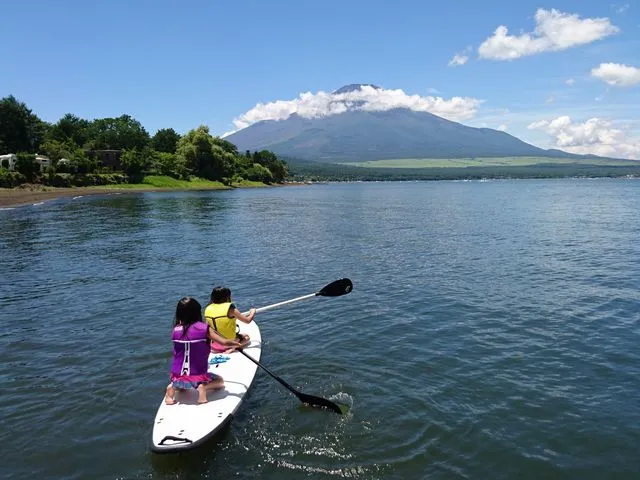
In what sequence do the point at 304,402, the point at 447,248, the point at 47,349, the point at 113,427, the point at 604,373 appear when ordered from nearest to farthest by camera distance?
the point at 113,427, the point at 304,402, the point at 604,373, the point at 47,349, the point at 447,248

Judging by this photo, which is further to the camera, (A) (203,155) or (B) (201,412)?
(A) (203,155)

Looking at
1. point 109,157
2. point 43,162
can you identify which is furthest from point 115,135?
point 43,162

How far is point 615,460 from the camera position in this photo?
8859 mm

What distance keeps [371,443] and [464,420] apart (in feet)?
7.20

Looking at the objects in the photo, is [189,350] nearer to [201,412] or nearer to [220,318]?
[201,412]

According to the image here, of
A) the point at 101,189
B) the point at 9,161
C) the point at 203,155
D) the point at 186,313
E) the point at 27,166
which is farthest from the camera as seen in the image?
the point at 203,155

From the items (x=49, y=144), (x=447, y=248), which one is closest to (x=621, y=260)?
(x=447, y=248)

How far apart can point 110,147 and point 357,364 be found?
144 m

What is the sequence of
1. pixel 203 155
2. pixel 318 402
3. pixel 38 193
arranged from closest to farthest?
1. pixel 318 402
2. pixel 38 193
3. pixel 203 155

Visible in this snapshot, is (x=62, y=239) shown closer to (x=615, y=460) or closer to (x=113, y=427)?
(x=113, y=427)

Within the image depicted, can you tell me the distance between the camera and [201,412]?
9.34 m

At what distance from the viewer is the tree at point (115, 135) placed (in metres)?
139

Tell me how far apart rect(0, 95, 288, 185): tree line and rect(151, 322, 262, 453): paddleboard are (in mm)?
90387

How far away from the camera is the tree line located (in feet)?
351
